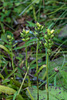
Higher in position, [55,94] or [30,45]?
[30,45]

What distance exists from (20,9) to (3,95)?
1374 mm

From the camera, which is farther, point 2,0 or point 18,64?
point 2,0

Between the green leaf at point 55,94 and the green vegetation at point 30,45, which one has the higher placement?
the green vegetation at point 30,45

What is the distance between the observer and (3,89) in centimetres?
125

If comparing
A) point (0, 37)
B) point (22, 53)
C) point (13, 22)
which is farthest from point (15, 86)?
point (13, 22)

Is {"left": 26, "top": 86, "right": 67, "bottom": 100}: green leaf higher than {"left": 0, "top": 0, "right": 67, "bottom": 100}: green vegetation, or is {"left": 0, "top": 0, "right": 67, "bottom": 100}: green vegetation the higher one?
{"left": 0, "top": 0, "right": 67, "bottom": 100}: green vegetation

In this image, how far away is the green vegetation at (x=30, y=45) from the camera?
145cm

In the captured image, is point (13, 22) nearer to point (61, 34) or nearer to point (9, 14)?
point (9, 14)

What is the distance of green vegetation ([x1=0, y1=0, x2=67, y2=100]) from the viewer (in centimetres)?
145

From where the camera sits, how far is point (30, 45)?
2.00 metres

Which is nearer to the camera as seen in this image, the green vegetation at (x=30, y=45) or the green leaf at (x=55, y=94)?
the green leaf at (x=55, y=94)

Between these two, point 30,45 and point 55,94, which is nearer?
point 55,94

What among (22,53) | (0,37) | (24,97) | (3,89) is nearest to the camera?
(3,89)

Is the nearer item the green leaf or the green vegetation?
the green leaf
